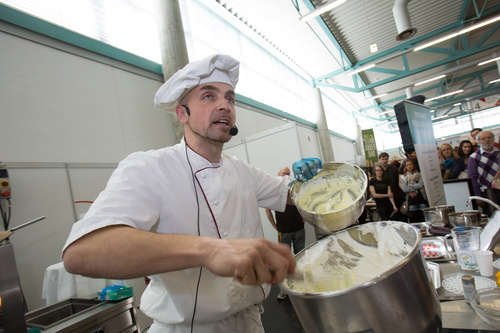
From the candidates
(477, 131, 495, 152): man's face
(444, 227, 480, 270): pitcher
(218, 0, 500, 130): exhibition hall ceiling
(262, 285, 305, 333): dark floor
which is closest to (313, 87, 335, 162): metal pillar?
(218, 0, 500, 130): exhibition hall ceiling

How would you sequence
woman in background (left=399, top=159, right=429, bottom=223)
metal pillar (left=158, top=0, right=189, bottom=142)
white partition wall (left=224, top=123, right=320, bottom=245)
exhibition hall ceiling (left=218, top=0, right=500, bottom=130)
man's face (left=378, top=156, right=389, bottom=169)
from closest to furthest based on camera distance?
metal pillar (left=158, top=0, right=189, bottom=142), woman in background (left=399, top=159, right=429, bottom=223), white partition wall (left=224, top=123, right=320, bottom=245), man's face (left=378, top=156, right=389, bottom=169), exhibition hall ceiling (left=218, top=0, right=500, bottom=130)

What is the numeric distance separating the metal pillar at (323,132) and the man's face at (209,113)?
7683mm

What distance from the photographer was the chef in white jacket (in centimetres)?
61

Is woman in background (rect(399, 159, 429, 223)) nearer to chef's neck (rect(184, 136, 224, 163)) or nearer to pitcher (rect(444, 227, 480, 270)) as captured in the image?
pitcher (rect(444, 227, 480, 270))

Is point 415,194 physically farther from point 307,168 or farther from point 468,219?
point 307,168

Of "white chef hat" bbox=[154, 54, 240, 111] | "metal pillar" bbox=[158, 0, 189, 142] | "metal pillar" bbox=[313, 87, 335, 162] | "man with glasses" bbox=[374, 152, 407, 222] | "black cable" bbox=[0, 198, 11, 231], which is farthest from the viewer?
"metal pillar" bbox=[313, 87, 335, 162]

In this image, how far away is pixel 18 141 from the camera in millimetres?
2105

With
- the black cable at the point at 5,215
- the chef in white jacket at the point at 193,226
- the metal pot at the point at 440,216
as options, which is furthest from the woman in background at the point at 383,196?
the black cable at the point at 5,215

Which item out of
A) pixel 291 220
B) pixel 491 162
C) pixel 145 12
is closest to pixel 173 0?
pixel 145 12

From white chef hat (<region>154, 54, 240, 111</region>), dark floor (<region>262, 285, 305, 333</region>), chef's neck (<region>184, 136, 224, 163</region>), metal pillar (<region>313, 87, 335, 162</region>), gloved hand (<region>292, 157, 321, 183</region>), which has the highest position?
metal pillar (<region>313, 87, 335, 162</region>)

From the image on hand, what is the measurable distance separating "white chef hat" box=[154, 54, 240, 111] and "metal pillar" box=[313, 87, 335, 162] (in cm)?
763

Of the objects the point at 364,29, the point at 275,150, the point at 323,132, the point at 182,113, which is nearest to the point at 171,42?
the point at 275,150

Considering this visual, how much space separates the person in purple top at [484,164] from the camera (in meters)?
3.38

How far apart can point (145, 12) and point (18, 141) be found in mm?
2500
